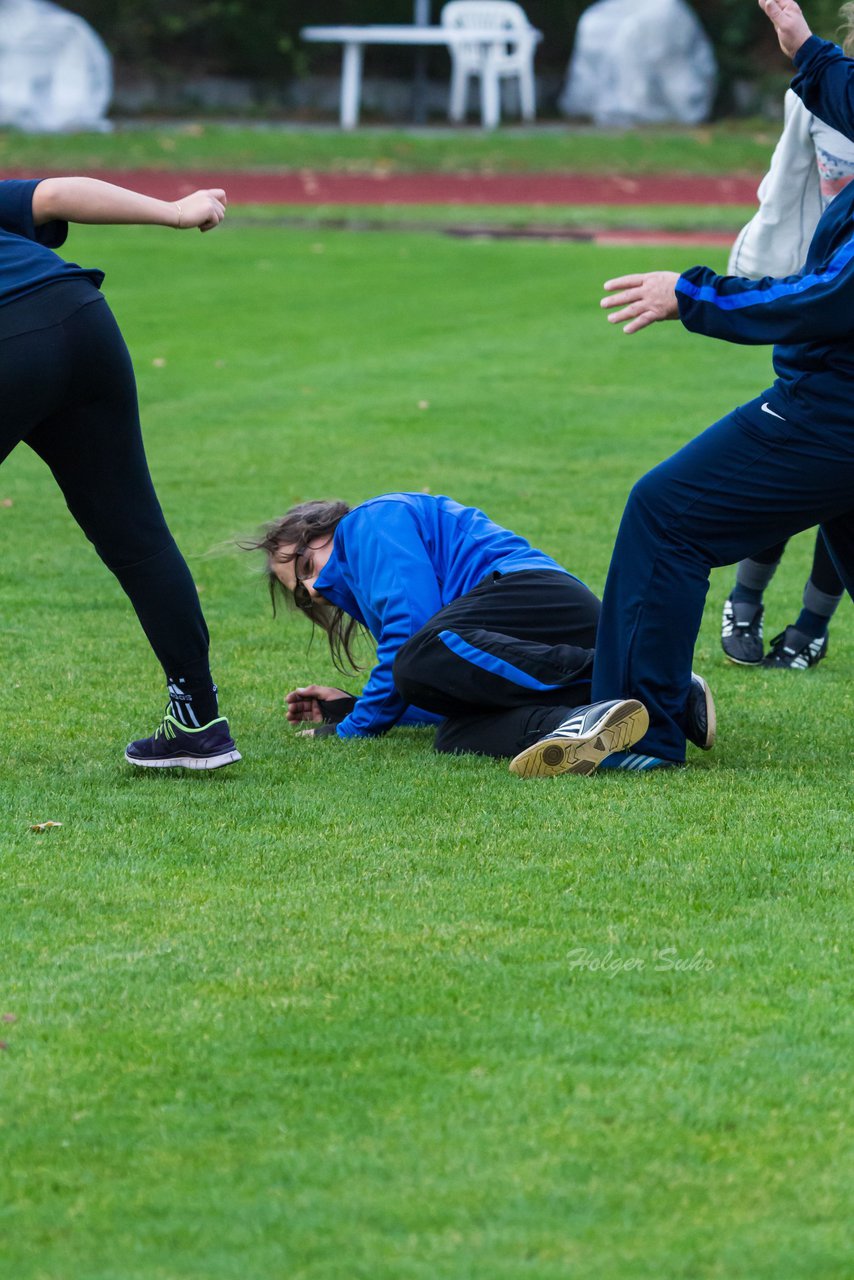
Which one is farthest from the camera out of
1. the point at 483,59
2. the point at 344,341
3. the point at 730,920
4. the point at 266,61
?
the point at 266,61

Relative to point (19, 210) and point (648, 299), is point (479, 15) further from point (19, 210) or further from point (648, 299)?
point (19, 210)

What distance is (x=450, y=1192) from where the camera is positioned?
2.47 metres

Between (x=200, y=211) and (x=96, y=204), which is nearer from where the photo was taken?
(x=96, y=204)

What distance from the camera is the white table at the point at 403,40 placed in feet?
89.6

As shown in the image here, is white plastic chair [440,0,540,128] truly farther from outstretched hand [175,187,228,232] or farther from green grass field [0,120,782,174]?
outstretched hand [175,187,228,232]

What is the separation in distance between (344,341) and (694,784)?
8948 millimetres

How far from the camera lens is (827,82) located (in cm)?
412

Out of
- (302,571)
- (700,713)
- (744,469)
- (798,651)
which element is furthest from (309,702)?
(798,651)

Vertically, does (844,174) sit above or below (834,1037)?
above

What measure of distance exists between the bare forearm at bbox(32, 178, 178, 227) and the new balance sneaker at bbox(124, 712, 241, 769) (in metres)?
1.25

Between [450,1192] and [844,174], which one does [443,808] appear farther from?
[844,174]

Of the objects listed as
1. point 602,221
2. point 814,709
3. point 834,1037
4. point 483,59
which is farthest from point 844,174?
point 483,59

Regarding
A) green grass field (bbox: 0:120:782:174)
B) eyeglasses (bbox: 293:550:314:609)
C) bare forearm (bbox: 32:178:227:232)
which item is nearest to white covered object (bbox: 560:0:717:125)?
green grass field (bbox: 0:120:782:174)

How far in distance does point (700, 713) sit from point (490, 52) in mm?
25598
